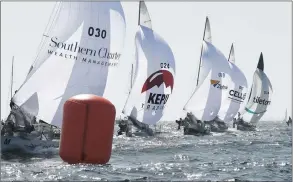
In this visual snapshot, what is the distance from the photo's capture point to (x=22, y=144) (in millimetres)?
27828

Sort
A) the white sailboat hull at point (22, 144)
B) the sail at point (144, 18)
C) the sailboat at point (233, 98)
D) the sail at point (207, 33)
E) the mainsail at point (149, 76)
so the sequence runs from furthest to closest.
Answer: the sailboat at point (233, 98), the sail at point (207, 33), the sail at point (144, 18), the mainsail at point (149, 76), the white sailboat hull at point (22, 144)

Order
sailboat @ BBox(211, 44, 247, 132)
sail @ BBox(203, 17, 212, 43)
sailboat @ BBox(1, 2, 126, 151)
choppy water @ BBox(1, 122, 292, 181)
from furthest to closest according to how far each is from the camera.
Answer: sailboat @ BBox(211, 44, 247, 132)
sail @ BBox(203, 17, 212, 43)
sailboat @ BBox(1, 2, 126, 151)
choppy water @ BBox(1, 122, 292, 181)

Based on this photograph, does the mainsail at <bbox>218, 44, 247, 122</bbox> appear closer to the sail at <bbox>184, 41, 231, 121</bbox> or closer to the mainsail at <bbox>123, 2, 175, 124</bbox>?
the sail at <bbox>184, 41, 231, 121</bbox>

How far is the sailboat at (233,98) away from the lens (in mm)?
64956

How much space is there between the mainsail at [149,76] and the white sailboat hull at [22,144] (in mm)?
17616

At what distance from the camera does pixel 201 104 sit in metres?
56.7

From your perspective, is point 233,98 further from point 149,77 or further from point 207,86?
point 149,77

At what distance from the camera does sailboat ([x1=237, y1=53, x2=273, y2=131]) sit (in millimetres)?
76938

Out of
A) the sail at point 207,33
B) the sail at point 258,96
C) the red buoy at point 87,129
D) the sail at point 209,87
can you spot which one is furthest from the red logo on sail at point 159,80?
the sail at point 258,96

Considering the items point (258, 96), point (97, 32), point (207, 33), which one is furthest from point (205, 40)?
point (97, 32)

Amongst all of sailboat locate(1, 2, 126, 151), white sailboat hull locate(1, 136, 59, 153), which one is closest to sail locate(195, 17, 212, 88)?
sailboat locate(1, 2, 126, 151)

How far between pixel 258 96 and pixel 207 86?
21.8 metres

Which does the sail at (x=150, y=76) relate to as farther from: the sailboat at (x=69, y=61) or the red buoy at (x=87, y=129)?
the red buoy at (x=87, y=129)

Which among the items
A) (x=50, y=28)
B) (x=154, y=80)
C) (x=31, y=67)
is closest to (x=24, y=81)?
(x=31, y=67)
